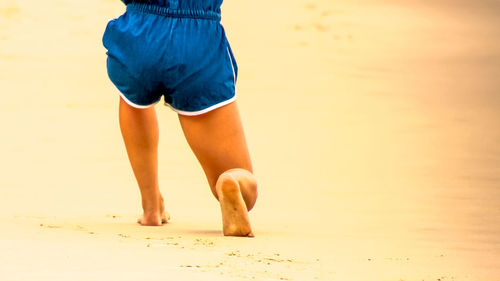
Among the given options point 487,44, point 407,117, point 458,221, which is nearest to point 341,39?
point 487,44

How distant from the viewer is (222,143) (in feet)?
13.4

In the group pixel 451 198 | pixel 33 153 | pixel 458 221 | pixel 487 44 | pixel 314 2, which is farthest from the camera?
pixel 314 2

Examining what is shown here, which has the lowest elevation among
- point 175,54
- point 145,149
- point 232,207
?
point 232,207

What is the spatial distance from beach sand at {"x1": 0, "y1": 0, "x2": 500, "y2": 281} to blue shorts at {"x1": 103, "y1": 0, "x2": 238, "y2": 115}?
1.64 feet

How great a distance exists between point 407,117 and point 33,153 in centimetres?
313

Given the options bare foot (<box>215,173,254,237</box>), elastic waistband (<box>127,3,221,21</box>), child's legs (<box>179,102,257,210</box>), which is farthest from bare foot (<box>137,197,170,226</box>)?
elastic waistband (<box>127,3,221,21</box>)

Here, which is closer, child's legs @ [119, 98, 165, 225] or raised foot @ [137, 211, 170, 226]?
child's legs @ [119, 98, 165, 225]

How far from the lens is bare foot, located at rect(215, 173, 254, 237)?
12.7 feet

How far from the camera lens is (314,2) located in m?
12.7

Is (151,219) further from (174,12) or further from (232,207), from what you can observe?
(174,12)

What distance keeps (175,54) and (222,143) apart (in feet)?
1.22

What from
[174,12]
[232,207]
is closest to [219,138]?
[232,207]

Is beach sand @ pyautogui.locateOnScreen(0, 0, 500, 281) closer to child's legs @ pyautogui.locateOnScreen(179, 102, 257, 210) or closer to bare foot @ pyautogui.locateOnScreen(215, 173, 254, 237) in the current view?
bare foot @ pyautogui.locateOnScreen(215, 173, 254, 237)

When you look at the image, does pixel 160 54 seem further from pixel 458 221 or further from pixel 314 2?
pixel 314 2
